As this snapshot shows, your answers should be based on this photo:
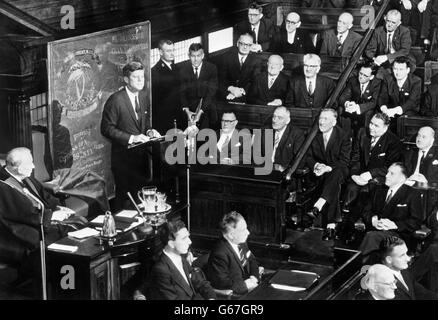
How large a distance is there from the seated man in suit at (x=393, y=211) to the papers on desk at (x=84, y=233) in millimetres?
2421

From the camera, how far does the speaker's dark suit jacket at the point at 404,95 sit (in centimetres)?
966

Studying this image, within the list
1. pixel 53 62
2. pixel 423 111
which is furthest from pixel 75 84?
pixel 423 111

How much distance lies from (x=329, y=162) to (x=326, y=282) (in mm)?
2569

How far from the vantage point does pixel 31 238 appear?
7762 millimetres

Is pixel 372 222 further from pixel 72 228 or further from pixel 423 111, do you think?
pixel 72 228

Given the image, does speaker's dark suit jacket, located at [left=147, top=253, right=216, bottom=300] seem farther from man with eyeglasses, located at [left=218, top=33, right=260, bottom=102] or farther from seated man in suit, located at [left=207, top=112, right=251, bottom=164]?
man with eyeglasses, located at [left=218, top=33, right=260, bottom=102]

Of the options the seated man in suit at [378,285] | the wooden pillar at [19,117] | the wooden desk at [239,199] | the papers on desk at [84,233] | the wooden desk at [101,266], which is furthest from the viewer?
the wooden desk at [239,199]

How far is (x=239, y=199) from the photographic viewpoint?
859 cm

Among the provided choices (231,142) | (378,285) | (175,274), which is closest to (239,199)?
(231,142)

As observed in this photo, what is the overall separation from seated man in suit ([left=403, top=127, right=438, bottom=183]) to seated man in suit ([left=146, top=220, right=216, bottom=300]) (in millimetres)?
2689

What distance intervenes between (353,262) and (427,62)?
352cm


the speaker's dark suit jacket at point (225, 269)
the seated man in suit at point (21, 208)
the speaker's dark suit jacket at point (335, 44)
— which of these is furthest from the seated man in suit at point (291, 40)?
the speaker's dark suit jacket at point (225, 269)

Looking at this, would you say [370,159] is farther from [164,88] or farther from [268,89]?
[164,88]

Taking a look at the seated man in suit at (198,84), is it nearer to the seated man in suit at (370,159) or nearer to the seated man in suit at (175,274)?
the seated man in suit at (370,159)
